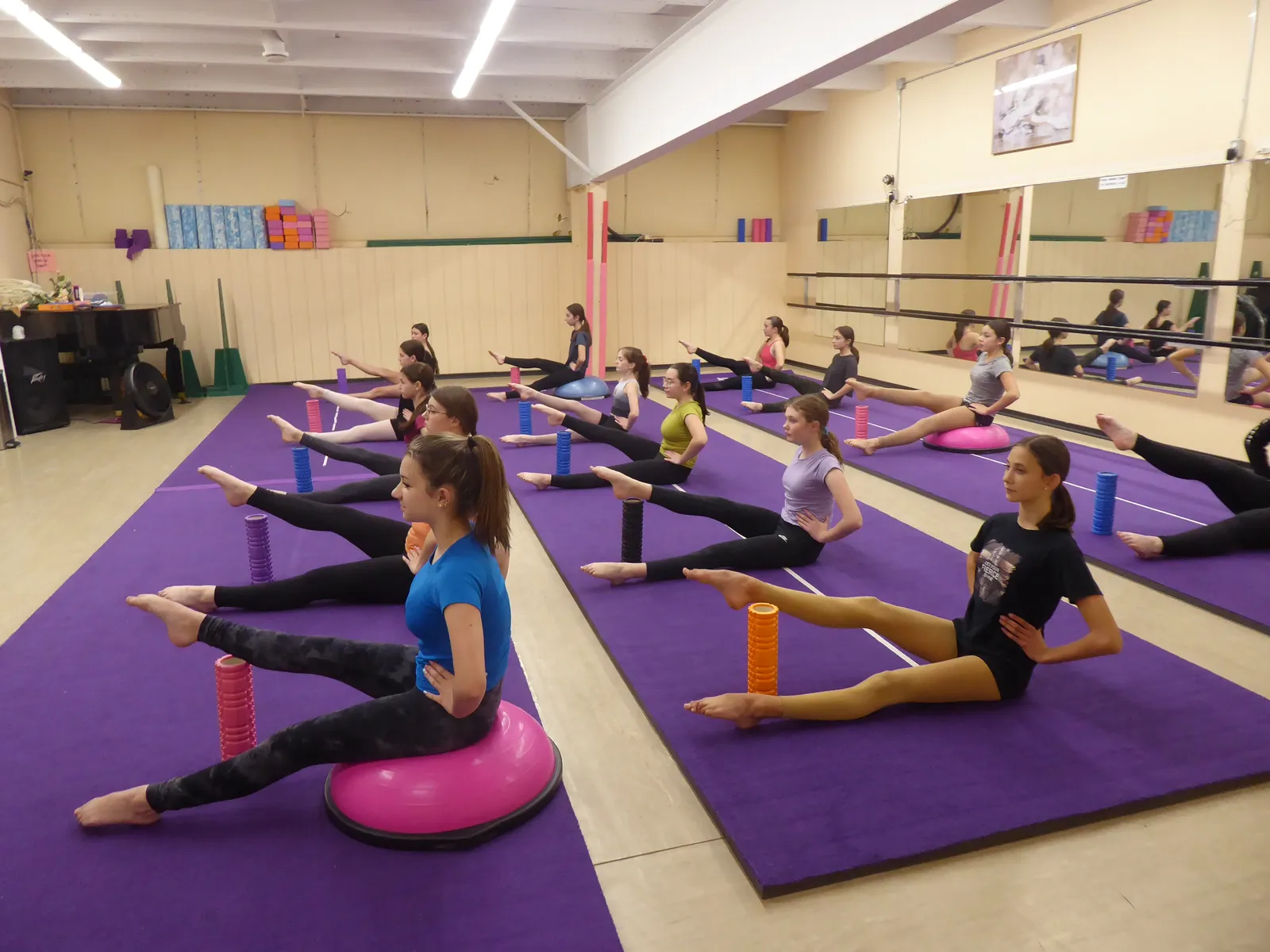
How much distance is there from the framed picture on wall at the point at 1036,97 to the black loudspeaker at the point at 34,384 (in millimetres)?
8963

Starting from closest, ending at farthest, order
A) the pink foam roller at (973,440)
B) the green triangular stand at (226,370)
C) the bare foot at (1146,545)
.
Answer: the bare foot at (1146,545), the pink foam roller at (973,440), the green triangular stand at (226,370)

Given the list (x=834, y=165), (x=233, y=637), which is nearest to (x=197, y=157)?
(x=834, y=165)

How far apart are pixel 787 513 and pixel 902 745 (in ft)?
5.49

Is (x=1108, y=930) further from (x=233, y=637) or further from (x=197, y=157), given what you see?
(x=197, y=157)

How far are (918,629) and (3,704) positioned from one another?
318 cm

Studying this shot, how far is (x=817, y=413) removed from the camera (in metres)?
4.06

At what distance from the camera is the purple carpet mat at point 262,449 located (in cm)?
650

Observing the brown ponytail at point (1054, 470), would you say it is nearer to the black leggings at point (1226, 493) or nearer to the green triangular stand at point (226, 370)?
the black leggings at point (1226, 493)

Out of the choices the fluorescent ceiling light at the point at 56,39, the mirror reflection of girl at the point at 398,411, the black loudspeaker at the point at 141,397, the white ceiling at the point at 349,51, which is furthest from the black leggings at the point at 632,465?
the black loudspeaker at the point at 141,397

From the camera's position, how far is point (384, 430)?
22.7 feet

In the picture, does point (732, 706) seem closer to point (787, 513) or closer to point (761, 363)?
point (787, 513)

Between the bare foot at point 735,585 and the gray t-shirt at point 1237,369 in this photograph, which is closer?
the bare foot at point 735,585

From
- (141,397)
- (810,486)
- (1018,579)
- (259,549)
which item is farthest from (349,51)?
(1018,579)

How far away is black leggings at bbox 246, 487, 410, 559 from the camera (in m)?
3.80
